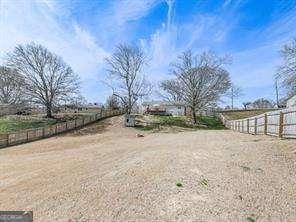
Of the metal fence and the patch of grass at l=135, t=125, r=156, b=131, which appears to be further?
the patch of grass at l=135, t=125, r=156, b=131

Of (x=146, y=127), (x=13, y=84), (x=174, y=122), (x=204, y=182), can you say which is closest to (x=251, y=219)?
(x=204, y=182)

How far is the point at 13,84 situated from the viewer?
146 feet

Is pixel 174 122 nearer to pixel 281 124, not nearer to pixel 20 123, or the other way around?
pixel 20 123

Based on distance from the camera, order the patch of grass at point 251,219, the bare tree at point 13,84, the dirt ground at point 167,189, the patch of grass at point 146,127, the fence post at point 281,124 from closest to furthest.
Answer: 1. the patch of grass at point 251,219
2. the dirt ground at point 167,189
3. the fence post at point 281,124
4. the patch of grass at point 146,127
5. the bare tree at point 13,84

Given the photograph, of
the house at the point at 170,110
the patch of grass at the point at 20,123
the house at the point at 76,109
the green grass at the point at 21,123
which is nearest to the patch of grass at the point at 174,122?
the house at the point at 170,110

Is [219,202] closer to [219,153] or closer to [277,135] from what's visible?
[219,153]

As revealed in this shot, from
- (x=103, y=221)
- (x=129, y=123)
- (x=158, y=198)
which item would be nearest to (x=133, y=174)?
(x=158, y=198)

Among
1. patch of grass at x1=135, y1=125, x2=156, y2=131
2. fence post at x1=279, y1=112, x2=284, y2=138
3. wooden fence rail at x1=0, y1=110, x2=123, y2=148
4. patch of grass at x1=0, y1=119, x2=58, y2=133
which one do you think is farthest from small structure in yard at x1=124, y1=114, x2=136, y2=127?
fence post at x1=279, y1=112, x2=284, y2=138

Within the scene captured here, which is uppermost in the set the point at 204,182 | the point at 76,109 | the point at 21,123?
the point at 76,109

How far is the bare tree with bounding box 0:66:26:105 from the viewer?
4344cm

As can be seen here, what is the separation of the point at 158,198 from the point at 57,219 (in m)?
2.31

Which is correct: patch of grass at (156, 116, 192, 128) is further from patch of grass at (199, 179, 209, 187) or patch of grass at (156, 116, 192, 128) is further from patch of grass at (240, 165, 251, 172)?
patch of grass at (199, 179, 209, 187)

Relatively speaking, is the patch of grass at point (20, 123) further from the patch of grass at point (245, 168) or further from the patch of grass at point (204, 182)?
the patch of grass at point (204, 182)

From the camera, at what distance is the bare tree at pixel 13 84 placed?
143 feet
